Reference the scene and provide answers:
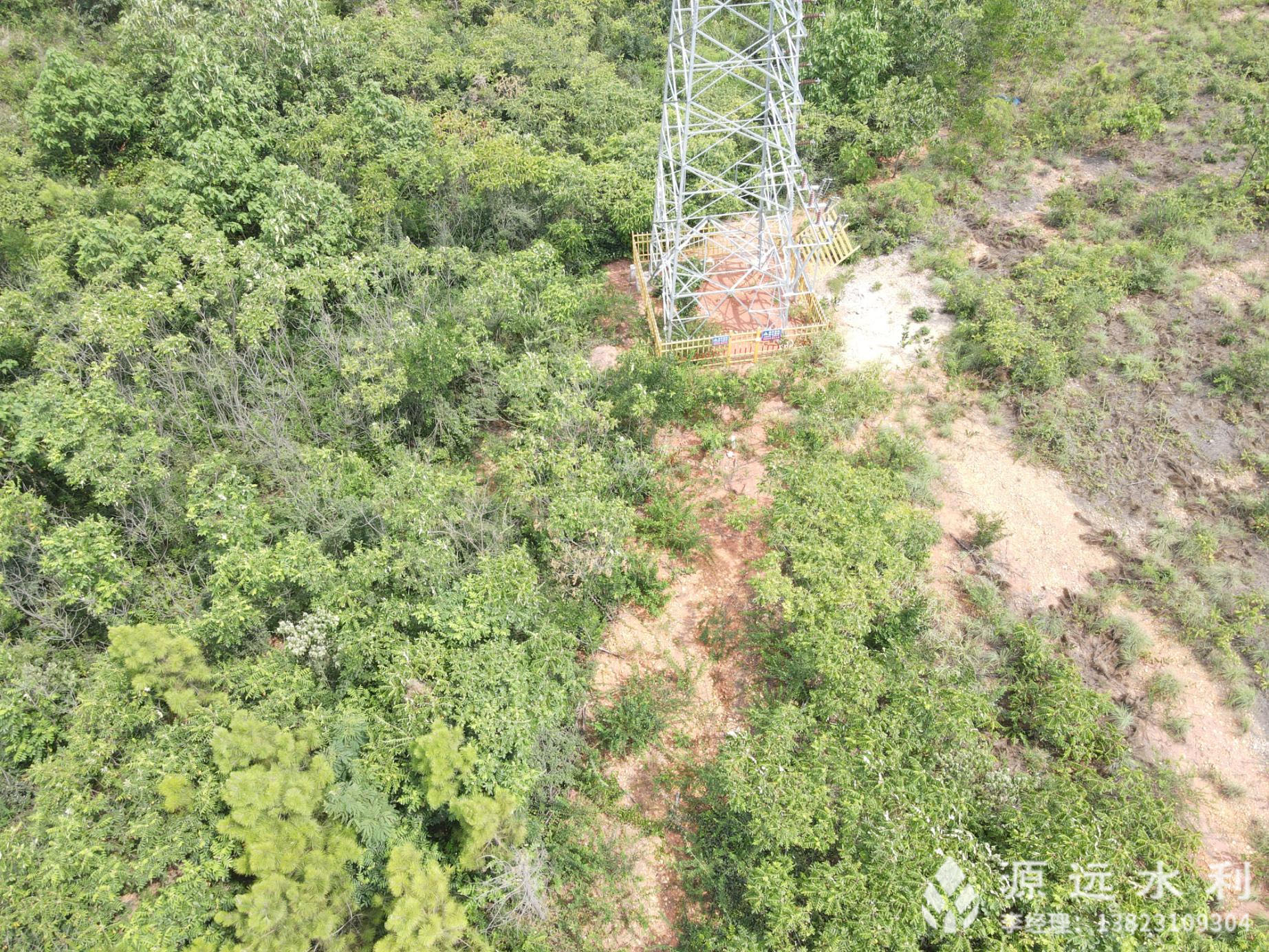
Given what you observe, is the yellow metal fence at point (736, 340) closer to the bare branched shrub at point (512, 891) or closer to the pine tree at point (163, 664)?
the bare branched shrub at point (512, 891)

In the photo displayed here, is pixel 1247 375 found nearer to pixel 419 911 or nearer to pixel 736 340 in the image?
pixel 736 340

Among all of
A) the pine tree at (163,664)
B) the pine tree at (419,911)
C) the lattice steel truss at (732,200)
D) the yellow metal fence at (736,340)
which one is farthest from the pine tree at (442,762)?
the lattice steel truss at (732,200)

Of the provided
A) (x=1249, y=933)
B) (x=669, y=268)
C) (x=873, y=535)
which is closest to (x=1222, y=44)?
(x=669, y=268)

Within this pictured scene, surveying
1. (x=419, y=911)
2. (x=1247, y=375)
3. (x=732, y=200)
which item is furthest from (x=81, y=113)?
(x=1247, y=375)

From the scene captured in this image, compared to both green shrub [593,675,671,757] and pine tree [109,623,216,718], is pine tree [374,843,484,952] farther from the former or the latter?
pine tree [109,623,216,718]

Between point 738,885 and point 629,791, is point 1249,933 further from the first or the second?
point 629,791
